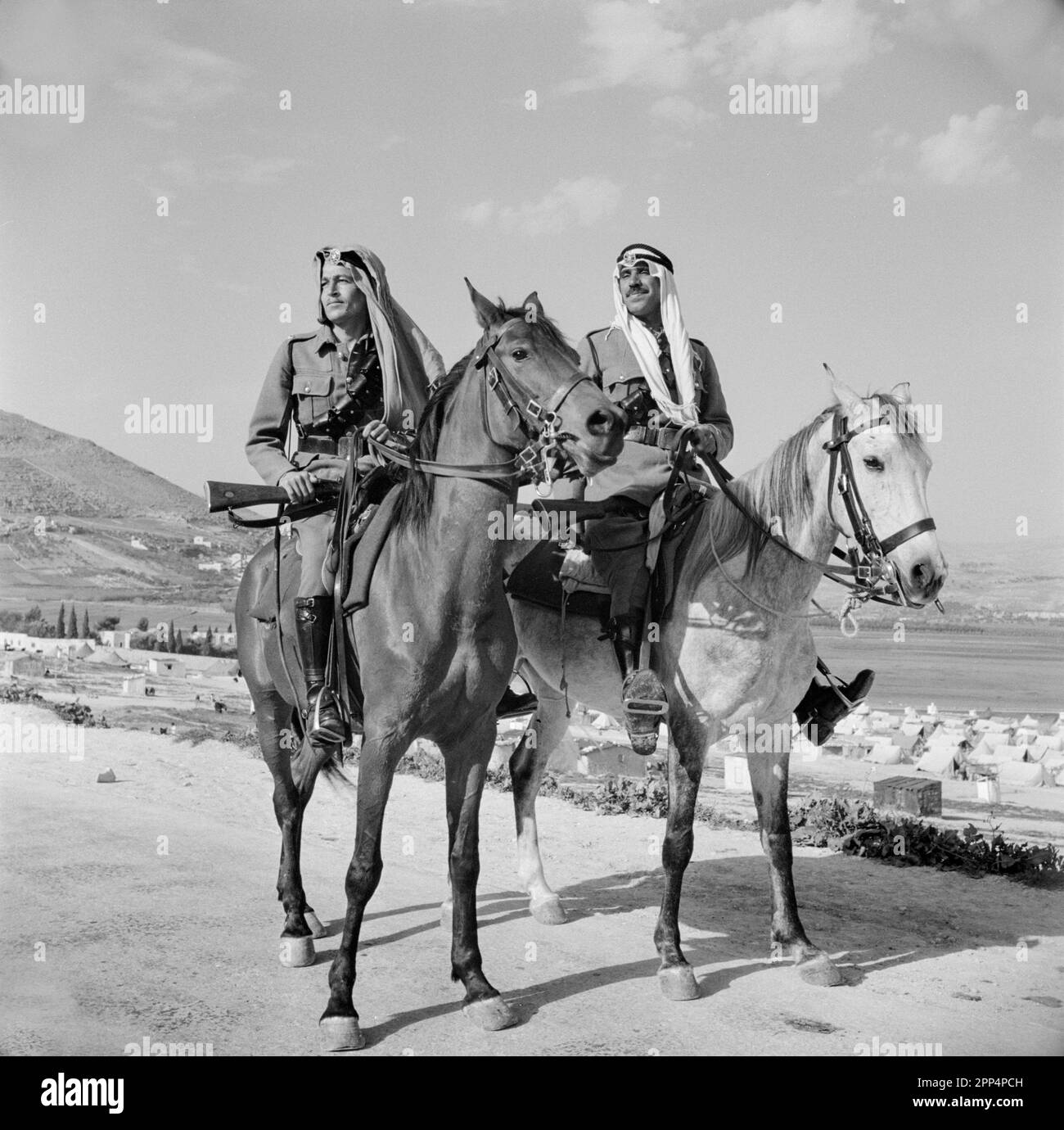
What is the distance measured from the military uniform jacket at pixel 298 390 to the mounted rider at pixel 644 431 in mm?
1521

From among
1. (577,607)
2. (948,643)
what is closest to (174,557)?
(577,607)

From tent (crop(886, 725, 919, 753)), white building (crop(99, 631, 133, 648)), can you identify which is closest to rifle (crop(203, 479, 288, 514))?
tent (crop(886, 725, 919, 753))

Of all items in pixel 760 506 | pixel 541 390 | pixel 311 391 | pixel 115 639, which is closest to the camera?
pixel 541 390

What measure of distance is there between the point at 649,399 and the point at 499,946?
141 inches

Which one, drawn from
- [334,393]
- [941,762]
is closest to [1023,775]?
[941,762]

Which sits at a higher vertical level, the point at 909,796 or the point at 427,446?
the point at 427,446

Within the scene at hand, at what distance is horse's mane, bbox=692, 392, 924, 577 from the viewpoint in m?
5.96

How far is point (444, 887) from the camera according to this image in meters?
7.75

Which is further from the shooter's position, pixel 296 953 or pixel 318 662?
pixel 296 953

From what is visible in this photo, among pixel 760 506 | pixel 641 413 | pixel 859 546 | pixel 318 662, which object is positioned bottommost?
pixel 318 662

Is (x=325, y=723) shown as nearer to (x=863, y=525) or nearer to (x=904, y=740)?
(x=863, y=525)

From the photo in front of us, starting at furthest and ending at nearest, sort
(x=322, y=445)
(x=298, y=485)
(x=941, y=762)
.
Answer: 1. (x=941, y=762)
2. (x=322, y=445)
3. (x=298, y=485)

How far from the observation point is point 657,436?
659cm

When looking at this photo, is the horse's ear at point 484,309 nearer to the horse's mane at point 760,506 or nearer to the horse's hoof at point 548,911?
the horse's mane at point 760,506
